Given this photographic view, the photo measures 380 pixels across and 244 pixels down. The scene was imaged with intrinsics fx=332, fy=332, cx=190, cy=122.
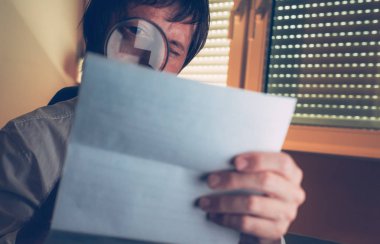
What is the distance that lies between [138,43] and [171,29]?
0.19 meters

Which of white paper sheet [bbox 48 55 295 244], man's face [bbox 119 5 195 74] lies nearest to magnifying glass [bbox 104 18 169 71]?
man's face [bbox 119 5 195 74]

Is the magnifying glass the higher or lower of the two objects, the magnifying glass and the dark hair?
the lower

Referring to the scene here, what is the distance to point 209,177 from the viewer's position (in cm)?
51

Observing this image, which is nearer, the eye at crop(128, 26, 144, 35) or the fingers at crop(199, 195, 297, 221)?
the fingers at crop(199, 195, 297, 221)

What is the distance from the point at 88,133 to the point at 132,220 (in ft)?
0.50

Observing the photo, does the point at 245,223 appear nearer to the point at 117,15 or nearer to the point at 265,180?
the point at 265,180

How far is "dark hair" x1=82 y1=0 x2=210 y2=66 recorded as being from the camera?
102 centimetres

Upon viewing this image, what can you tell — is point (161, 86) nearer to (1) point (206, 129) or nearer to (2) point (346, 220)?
(1) point (206, 129)

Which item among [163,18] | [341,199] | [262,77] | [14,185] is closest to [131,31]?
[163,18]

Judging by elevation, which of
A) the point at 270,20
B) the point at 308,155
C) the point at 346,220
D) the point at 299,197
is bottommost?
the point at 346,220

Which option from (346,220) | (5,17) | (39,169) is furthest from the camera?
(5,17)

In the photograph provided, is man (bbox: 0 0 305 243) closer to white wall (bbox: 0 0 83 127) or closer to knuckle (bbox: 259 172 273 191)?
knuckle (bbox: 259 172 273 191)

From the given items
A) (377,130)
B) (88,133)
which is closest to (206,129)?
(88,133)

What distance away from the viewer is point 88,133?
471 mm
